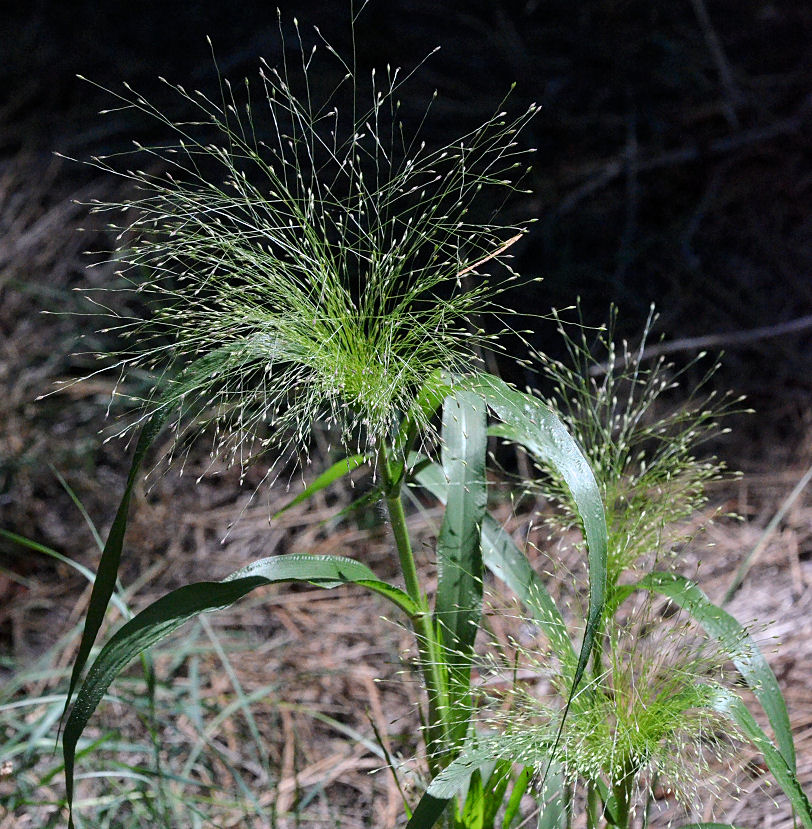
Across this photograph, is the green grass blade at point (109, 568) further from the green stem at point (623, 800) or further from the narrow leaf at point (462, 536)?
the green stem at point (623, 800)

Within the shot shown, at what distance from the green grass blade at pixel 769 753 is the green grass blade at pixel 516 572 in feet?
0.48

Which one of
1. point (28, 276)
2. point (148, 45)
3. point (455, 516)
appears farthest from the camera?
point (148, 45)

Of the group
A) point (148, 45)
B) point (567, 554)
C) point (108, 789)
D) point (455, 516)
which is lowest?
point (108, 789)

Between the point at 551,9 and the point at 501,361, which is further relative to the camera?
the point at 551,9

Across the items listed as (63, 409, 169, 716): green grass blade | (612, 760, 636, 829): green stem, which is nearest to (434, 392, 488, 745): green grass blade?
(612, 760, 636, 829): green stem

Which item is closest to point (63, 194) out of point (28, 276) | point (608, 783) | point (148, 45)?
point (28, 276)

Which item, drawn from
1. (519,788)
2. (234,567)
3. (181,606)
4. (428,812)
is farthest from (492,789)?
(234,567)

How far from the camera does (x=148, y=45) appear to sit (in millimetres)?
2760

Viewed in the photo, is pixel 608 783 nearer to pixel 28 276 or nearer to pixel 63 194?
pixel 28 276

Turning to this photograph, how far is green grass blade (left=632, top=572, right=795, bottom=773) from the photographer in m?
0.93

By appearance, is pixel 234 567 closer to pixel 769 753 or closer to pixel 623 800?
pixel 623 800

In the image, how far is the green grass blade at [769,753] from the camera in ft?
2.80

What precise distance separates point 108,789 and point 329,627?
0.49 metres

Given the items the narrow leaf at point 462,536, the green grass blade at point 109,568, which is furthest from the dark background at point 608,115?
the green grass blade at point 109,568
